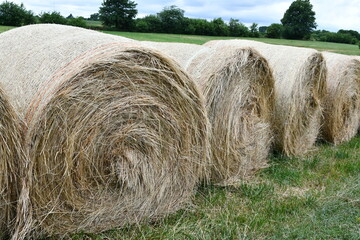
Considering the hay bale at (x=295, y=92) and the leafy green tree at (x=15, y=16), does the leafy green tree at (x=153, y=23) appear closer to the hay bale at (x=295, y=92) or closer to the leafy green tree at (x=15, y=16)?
the leafy green tree at (x=15, y=16)

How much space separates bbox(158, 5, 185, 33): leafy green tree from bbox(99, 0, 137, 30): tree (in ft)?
8.80

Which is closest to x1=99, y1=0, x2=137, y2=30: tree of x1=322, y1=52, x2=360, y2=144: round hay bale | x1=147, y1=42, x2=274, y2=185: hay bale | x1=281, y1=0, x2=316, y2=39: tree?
x1=281, y1=0, x2=316, y2=39: tree

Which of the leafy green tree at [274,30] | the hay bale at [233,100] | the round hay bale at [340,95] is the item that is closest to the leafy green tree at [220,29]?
the leafy green tree at [274,30]

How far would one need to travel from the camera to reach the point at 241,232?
3545 millimetres

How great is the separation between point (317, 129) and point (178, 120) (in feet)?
12.0

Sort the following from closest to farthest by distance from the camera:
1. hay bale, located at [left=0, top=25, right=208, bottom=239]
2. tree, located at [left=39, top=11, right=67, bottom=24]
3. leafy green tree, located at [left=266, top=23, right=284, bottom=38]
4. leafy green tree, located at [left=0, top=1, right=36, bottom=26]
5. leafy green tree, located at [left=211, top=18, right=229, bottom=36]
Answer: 1. hay bale, located at [left=0, top=25, right=208, bottom=239]
2. tree, located at [left=39, top=11, right=67, bottom=24]
3. leafy green tree, located at [left=0, top=1, right=36, bottom=26]
4. leafy green tree, located at [left=211, top=18, right=229, bottom=36]
5. leafy green tree, located at [left=266, top=23, right=284, bottom=38]

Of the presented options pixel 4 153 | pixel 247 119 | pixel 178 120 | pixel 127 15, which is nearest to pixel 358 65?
pixel 247 119

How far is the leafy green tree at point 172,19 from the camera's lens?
36.1m

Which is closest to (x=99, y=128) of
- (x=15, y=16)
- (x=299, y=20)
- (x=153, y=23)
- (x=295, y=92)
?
(x=295, y=92)

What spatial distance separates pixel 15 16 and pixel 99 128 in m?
28.6

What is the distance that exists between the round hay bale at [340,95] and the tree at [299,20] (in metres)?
41.6

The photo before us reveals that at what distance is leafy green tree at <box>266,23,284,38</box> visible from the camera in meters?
45.8

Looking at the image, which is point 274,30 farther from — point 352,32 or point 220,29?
point 352,32

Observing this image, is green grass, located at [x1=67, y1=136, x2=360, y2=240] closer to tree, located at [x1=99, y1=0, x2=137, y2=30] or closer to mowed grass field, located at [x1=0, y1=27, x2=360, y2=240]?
mowed grass field, located at [x1=0, y1=27, x2=360, y2=240]
